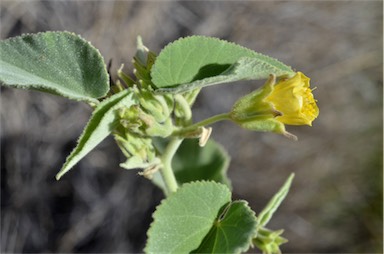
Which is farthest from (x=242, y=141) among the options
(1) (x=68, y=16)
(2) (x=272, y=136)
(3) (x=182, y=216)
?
(3) (x=182, y=216)

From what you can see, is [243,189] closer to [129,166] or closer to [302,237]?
[302,237]

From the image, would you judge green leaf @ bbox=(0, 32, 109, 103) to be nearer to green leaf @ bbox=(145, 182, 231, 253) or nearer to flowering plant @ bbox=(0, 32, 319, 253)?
flowering plant @ bbox=(0, 32, 319, 253)

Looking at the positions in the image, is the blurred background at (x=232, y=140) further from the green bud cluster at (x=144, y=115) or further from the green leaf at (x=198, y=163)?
the green bud cluster at (x=144, y=115)

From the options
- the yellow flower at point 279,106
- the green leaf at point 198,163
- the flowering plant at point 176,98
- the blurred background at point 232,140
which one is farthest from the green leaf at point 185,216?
the blurred background at point 232,140

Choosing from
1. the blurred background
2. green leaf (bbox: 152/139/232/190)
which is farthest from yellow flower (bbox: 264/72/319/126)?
the blurred background

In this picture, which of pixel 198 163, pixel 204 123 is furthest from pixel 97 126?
pixel 198 163

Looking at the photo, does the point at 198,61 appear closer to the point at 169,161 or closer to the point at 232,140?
the point at 169,161
